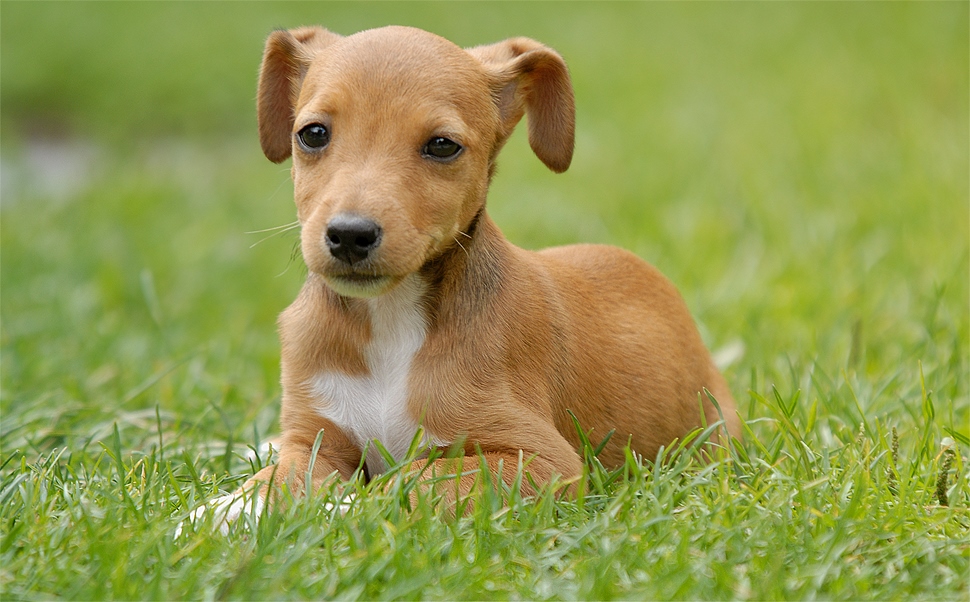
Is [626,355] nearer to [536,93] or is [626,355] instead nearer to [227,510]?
[536,93]

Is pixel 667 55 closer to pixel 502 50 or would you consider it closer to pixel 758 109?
pixel 758 109

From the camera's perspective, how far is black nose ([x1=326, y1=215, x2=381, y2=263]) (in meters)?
3.88

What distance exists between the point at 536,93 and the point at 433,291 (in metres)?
0.95

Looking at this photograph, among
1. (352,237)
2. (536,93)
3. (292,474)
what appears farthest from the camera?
(536,93)

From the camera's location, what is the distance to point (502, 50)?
4.82 metres

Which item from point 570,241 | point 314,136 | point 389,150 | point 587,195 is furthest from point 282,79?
point 587,195

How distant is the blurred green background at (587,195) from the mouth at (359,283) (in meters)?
1.29

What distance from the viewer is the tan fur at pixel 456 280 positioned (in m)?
4.10

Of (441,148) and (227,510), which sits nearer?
(227,510)

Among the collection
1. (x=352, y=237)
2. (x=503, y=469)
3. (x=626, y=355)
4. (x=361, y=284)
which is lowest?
(x=503, y=469)

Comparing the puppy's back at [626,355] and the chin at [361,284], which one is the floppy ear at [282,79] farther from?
the puppy's back at [626,355]

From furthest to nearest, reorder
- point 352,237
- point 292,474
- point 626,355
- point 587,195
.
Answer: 1. point 587,195
2. point 626,355
3. point 292,474
4. point 352,237

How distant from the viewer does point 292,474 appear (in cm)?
429

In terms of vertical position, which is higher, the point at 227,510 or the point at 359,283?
the point at 359,283
